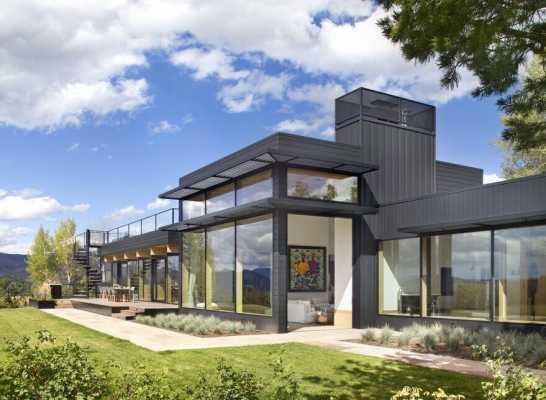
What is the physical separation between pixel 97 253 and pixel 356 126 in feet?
85.3

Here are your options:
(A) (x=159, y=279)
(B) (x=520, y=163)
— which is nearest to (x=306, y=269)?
(A) (x=159, y=279)

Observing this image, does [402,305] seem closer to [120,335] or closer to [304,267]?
[304,267]

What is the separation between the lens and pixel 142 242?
28938mm

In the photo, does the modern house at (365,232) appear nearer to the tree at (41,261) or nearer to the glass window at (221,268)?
the glass window at (221,268)

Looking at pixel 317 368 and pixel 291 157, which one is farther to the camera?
pixel 291 157

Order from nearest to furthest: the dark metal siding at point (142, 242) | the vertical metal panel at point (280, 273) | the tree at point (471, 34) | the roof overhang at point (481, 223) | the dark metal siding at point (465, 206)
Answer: the tree at point (471, 34), the roof overhang at point (481, 223), the dark metal siding at point (465, 206), the vertical metal panel at point (280, 273), the dark metal siding at point (142, 242)

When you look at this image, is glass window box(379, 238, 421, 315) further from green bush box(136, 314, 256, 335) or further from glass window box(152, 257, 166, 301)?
glass window box(152, 257, 166, 301)

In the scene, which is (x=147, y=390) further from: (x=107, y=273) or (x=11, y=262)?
(x=11, y=262)

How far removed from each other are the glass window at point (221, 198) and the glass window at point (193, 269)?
4.09ft

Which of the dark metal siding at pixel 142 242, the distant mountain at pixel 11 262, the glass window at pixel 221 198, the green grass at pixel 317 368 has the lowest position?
the distant mountain at pixel 11 262

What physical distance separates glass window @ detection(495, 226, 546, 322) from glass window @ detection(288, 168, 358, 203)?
4.74 metres

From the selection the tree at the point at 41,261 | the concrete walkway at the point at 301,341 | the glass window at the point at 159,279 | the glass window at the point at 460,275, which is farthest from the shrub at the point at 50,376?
the tree at the point at 41,261

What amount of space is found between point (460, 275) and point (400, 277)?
2191 millimetres

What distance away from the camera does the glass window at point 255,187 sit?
1616cm
